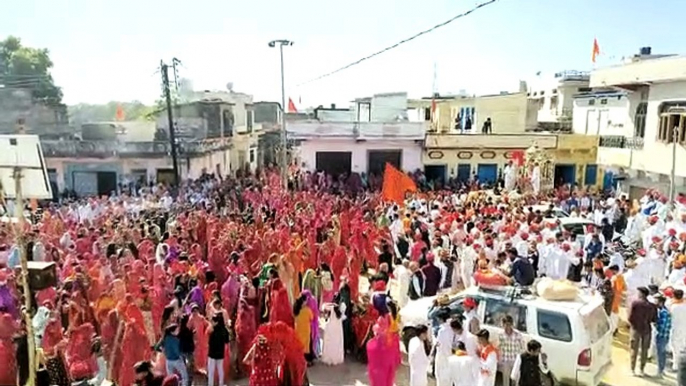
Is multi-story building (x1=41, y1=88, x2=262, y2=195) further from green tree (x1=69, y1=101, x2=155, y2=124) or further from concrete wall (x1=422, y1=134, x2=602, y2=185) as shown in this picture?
green tree (x1=69, y1=101, x2=155, y2=124)

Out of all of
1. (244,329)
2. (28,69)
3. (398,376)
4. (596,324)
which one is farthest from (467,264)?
(28,69)

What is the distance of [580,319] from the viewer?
719 centimetres

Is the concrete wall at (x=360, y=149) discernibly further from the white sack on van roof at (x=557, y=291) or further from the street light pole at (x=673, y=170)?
the white sack on van roof at (x=557, y=291)

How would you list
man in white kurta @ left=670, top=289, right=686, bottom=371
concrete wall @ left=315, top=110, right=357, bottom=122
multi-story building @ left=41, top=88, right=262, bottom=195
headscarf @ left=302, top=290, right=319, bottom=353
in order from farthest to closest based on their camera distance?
concrete wall @ left=315, top=110, right=357, bottom=122 < multi-story building @ left=41, top=88, right=262, bottom=195 < headscarf @ left=302, top=290, right=319, bottom=353 < man in white kurta @ left=670, top=289, right=686, bottom=371

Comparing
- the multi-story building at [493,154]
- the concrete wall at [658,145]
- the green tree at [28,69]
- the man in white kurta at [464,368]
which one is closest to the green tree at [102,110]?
the green tree at [28,69]

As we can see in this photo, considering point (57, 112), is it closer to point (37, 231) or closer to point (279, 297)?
point (37, 231)

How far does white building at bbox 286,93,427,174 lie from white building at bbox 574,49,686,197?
832 centimetres

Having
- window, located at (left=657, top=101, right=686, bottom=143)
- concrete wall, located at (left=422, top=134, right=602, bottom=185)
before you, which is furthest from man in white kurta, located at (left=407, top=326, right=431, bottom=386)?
concrete wall, located at (left=422, top=134, right=602, bottom=185)

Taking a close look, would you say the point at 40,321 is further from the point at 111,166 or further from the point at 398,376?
the point at 111,166

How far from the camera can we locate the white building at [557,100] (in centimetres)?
3844

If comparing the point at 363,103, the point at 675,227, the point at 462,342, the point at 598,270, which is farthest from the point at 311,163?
the point at 462,342

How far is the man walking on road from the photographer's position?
8.30 metres

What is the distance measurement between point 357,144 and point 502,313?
2125 centimetres

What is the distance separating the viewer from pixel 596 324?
7445mm
